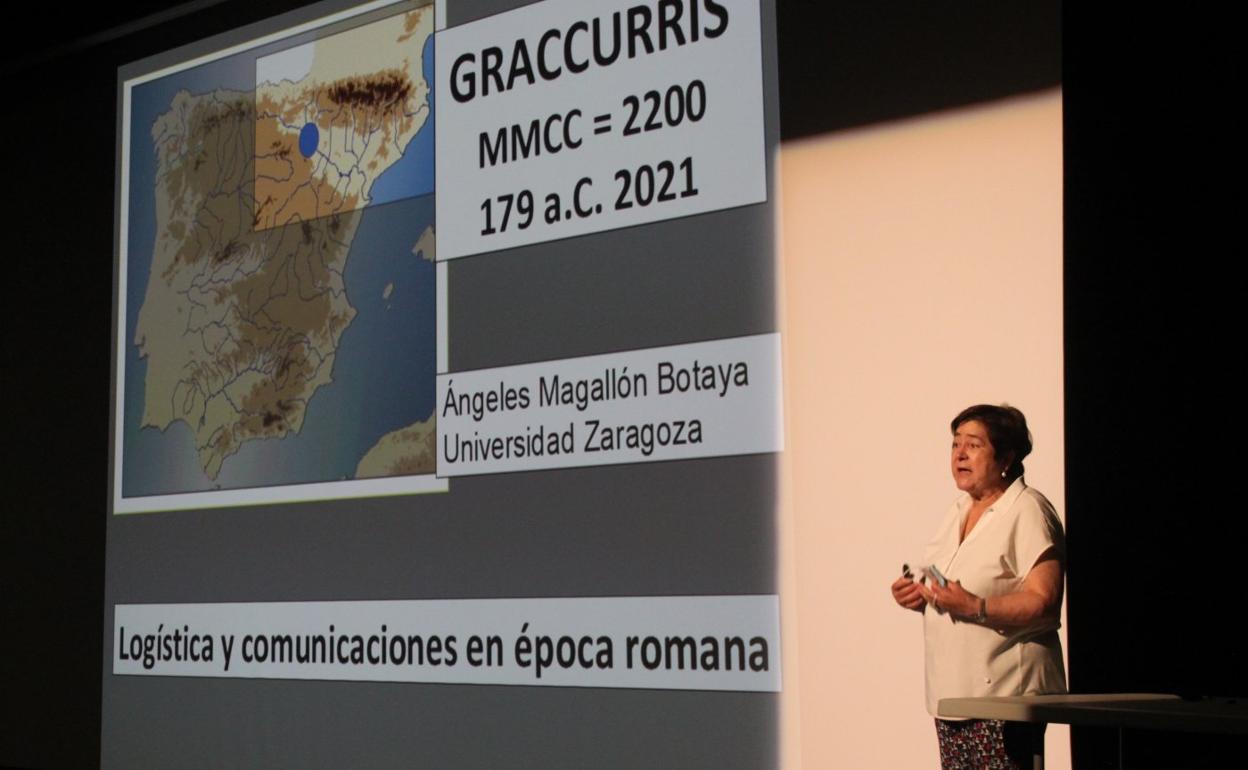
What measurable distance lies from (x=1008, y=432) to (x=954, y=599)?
1.07ft

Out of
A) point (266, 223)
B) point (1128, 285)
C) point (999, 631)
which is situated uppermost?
point (266, 223)

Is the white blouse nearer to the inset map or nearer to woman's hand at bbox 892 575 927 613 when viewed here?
woman's hand at bbox 892 575 927 613

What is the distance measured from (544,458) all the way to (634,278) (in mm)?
476

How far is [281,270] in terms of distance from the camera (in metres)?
3.59

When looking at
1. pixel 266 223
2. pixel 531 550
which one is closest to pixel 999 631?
Result: pixel 531 550

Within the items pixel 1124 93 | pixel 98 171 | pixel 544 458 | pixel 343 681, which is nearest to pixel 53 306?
pixel 98 171

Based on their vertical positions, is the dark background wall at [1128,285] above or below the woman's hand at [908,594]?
above

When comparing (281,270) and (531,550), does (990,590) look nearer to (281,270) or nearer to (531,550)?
(531,550)

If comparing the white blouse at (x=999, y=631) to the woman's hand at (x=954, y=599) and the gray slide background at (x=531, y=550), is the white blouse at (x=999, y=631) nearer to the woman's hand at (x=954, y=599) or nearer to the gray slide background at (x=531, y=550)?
the woman's hand at (x=954, y=599)

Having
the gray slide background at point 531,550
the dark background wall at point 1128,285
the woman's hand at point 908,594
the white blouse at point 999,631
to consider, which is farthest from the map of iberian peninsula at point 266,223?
the white blouse at point 999,631

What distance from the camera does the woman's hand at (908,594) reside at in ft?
8.15

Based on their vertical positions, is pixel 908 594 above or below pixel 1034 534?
below

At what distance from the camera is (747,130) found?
2.83 meters

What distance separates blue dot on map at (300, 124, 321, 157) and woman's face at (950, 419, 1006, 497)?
1981 mm
